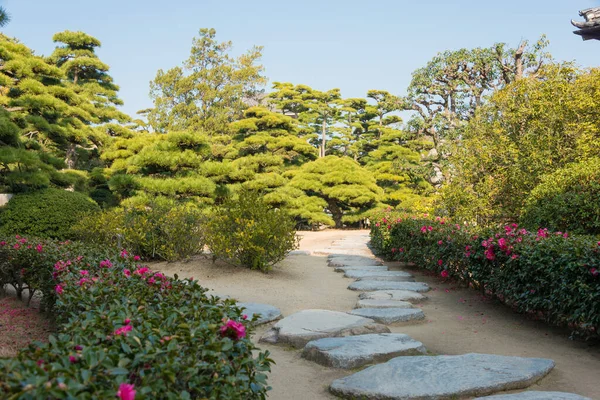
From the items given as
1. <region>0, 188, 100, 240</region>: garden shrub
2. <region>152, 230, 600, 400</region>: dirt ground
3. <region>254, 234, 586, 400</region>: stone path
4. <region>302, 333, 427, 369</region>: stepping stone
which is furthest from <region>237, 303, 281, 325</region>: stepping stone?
<region>0, 188, 100, 240</region>: garden shrub

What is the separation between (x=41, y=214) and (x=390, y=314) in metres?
7.56

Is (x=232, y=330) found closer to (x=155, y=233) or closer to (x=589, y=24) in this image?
(x=589, y=24)

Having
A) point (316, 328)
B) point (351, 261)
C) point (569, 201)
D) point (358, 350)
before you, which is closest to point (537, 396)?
point (358, 350)

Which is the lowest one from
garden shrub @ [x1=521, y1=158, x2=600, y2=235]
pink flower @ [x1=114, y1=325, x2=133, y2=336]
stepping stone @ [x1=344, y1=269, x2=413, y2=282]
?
stepping stone @ [x1=344, y1=269, x2=413, y2=282]

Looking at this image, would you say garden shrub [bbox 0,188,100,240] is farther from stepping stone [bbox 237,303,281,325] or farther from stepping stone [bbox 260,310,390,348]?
stepping stone [bbox 260,310,390,348]

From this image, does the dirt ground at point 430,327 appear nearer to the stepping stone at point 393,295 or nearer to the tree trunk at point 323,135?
the stepping stone at point 393,295

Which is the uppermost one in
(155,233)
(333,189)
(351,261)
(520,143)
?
(520,143)

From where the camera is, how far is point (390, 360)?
3275mm

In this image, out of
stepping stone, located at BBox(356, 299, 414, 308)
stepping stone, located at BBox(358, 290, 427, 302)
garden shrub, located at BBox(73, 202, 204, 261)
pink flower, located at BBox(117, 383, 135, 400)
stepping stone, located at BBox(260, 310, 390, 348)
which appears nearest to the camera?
pink flower, located at BBox(117, 383, 135, 400)

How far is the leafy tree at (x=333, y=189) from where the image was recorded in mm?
19062

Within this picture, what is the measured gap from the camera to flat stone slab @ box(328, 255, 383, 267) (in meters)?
8.98

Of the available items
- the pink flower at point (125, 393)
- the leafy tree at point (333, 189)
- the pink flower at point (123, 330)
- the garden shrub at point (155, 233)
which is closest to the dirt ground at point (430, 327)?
the garden shrub at point (155, 233)

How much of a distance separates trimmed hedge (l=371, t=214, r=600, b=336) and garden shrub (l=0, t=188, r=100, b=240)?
6.97m

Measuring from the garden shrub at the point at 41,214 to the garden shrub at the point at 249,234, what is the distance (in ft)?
12.2
